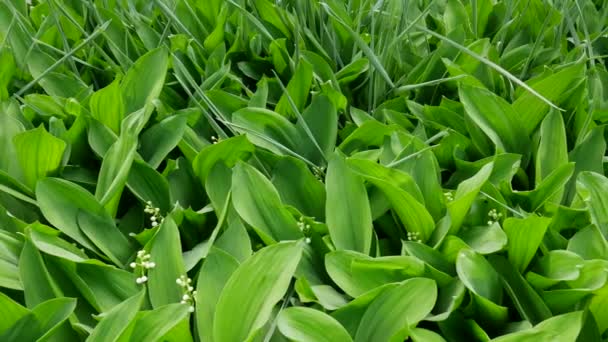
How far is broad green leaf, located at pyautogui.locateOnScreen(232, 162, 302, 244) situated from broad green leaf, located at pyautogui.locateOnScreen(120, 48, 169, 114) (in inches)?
13.5

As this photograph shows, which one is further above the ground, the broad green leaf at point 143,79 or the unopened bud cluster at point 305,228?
the broad green leaf at point 143,79

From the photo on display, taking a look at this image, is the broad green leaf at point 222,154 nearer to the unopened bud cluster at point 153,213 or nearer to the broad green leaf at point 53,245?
the unopened bud cluster at point 153,213

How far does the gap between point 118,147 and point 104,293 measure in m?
0.28

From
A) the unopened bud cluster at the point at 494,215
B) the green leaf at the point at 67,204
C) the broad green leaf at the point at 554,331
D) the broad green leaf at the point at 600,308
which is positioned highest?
the green leaf at the point at 67,204

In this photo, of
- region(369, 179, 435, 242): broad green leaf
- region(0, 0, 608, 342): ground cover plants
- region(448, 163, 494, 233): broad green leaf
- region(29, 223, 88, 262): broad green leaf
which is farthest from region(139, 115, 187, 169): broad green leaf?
region(448, 163, 494, 233): broad green leaf

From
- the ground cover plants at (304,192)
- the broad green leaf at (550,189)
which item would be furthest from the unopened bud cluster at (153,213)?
the broad green leaf at (550,189)

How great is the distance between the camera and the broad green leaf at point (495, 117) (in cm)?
125

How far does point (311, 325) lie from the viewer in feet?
2.84

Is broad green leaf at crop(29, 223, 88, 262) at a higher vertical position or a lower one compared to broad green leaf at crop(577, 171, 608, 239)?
higher

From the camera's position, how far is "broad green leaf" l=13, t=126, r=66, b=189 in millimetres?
1144

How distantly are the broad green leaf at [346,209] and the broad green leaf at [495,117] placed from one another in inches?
11.1

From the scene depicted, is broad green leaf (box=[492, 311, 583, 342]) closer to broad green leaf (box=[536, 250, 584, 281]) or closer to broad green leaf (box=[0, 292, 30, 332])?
broad green leaf (box=[536, 250, 584, 281])

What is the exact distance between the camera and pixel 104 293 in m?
0.97

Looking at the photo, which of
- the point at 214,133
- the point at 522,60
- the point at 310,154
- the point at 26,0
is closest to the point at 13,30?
the point at 26,0
